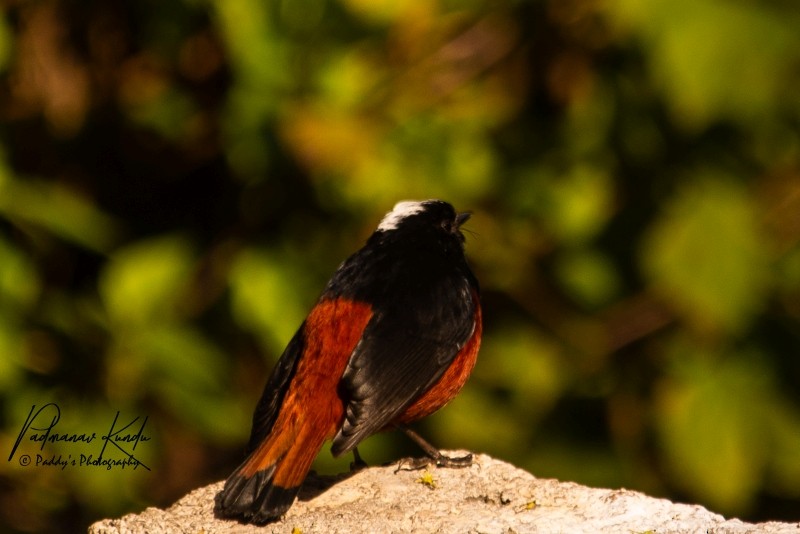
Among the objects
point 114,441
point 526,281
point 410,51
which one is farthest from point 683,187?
point 114,441

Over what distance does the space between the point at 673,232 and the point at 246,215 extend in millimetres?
1769

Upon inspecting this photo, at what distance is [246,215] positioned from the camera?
512 cm

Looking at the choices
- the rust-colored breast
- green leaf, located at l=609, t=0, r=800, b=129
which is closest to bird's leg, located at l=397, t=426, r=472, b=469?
the rust-colored breast

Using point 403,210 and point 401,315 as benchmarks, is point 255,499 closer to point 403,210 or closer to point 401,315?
point 401,315

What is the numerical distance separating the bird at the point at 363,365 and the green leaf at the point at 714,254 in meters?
0.77

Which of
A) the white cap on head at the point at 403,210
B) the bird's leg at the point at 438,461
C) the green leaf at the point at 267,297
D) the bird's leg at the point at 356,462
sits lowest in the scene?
→ the bird's leg at the point at 438,461

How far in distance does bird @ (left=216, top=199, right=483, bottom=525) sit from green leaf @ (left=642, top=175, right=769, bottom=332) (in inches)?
30.2

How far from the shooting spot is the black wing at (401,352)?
13.0ft

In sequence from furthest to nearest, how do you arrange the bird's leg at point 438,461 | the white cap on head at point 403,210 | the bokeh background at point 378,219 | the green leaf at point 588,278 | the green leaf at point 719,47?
the green leaf at point 588,278 → the white cap on head at point 403,210 → the bokeh background at point 378,219 → the bird's leg at point 438,461 → the green leaf at point 719,47

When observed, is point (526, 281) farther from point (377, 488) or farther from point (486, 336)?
point (377, 488)

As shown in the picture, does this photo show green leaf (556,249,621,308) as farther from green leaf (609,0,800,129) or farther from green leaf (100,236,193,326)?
green leaf (100,236,193,326)

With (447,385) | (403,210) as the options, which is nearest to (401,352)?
(447,385)

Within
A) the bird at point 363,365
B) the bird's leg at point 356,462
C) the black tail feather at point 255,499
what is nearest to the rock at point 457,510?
the black tail feather at point 255,499

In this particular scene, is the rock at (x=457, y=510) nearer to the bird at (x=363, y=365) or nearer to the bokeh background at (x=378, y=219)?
the bird at (x=363, y=365)
